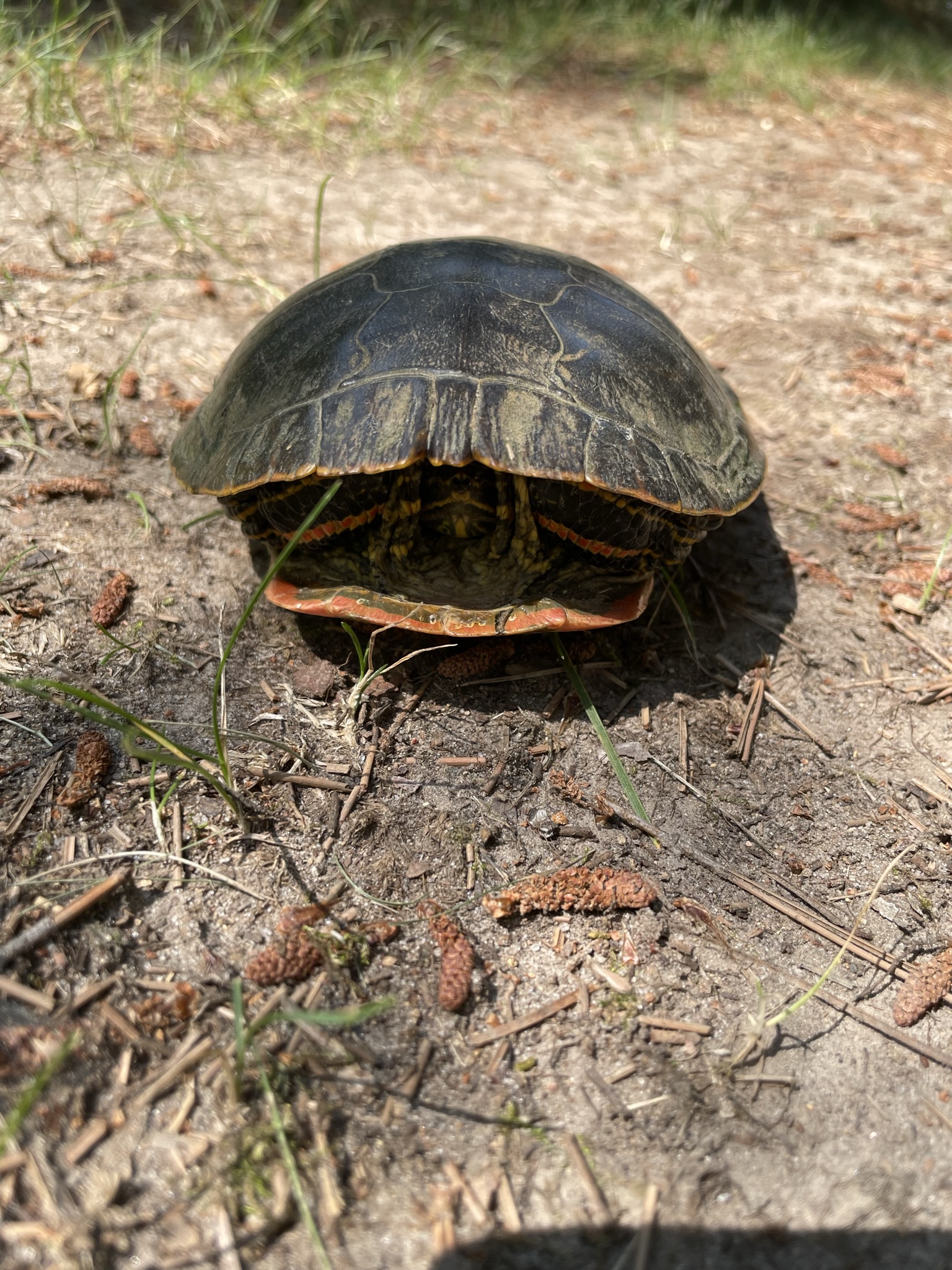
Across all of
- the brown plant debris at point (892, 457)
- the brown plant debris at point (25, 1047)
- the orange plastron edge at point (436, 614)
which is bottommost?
the brown plant debris at point (25, 1047)

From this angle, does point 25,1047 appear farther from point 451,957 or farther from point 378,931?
point 451,957

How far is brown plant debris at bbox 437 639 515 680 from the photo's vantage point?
2.35 m

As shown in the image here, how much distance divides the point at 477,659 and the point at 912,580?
158cm

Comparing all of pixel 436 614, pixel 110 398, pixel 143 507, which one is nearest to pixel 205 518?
pixel 143 507

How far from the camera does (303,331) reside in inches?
93.4

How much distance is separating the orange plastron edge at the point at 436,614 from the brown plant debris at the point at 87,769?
54 cm

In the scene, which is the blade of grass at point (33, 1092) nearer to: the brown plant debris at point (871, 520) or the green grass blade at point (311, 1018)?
the green grass blade at point (311, 1018)

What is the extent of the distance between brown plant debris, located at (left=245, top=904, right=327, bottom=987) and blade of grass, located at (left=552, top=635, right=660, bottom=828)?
0.79 m

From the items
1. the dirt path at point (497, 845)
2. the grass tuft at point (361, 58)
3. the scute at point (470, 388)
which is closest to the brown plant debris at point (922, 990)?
the dirt path at point (497, 845)

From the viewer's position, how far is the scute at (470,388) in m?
2.10

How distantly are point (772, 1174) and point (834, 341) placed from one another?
11.5 feet

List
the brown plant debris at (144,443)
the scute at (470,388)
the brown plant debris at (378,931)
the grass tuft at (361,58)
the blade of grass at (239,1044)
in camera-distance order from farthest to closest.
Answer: the grass tuft at (361,58) < the brown plant debris at (144,443) < the scute at (470,388) < the brown plant debris at (378,931) < the blade of grass at (239,1044)

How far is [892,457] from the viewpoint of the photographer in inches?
132

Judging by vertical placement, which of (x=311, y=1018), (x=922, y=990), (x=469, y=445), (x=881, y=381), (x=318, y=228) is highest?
(x=318, y=228)
